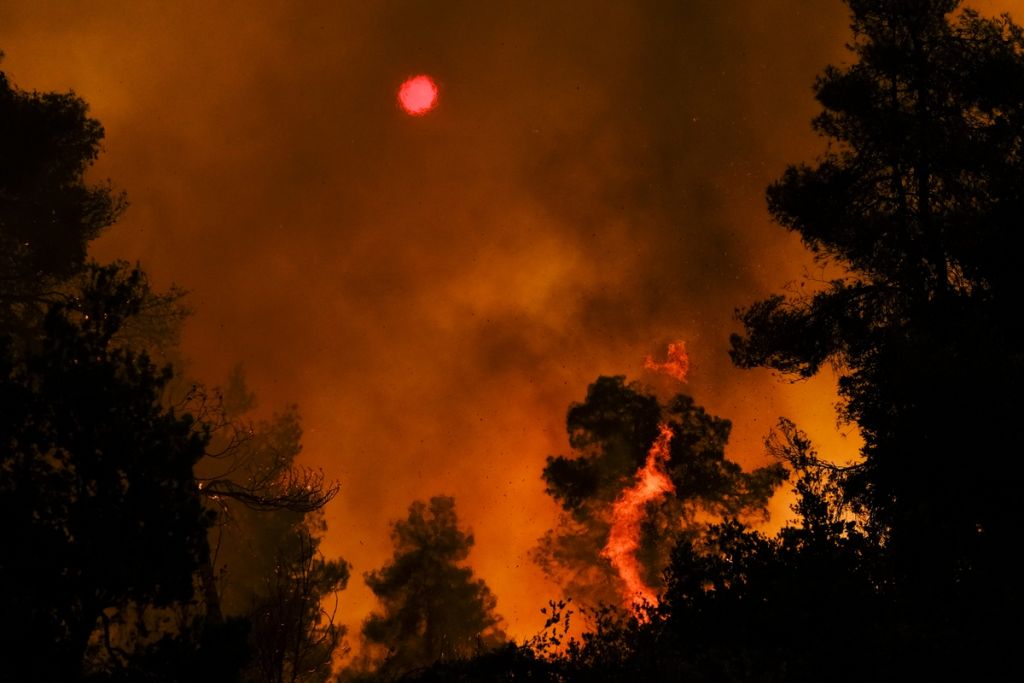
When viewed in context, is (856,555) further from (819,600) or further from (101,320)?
(101,320)

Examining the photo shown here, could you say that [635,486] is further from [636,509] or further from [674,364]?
[674,364]

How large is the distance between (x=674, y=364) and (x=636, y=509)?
8662 millimetres

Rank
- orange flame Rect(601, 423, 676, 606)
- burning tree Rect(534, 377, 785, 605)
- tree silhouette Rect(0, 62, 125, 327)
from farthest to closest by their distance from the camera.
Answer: orange flame Rect(601, 423, 676, 606)
burning tree Rect(534, 377, 785, 605)
tree silhouette Rect(0, 62, 125, 327)

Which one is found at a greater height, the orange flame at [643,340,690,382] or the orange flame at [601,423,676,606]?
the orange flame at [643,340,690,382]

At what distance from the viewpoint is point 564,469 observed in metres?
29.0

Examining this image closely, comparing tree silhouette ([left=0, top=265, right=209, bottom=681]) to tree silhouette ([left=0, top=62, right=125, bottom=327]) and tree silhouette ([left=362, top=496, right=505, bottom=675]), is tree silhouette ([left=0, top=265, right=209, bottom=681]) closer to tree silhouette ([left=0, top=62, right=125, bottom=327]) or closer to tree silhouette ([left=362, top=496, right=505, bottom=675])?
tree silhouette ([left=0, top=62, right=125, bottom=327])

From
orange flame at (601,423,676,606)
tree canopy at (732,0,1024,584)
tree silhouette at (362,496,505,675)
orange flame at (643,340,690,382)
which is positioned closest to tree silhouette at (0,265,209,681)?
tree canopy at (732,0,1024,584)

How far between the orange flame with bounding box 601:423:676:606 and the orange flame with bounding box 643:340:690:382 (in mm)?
5273

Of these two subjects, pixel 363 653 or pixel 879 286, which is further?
pixel 363 653

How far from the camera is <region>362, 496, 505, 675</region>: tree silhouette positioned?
30.2 m

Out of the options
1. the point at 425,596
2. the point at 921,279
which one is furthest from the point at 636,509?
the point at 921,279

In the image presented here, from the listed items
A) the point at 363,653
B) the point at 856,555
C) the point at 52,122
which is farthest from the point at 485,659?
the point at 363,653

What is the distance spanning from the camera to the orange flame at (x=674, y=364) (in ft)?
108

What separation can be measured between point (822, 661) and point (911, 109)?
42.4 ft
